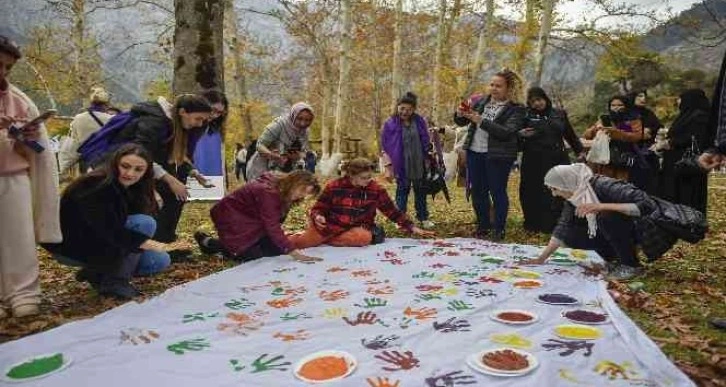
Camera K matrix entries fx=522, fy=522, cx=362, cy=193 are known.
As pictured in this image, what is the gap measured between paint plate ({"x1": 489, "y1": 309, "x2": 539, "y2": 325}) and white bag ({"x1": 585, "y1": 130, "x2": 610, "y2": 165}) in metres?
3.33

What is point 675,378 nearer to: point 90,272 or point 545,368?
point 545,368

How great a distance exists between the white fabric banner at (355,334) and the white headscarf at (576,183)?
41 centimetres

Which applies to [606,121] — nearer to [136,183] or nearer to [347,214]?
[347,214]

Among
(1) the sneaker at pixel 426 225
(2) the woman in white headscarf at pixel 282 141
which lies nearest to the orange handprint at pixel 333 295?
(2) the woman in white headscarf at pixel 282 141

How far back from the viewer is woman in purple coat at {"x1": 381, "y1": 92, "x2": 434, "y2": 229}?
5961 millimetres

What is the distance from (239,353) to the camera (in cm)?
228

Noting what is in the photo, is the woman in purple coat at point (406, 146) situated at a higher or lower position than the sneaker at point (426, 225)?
higher

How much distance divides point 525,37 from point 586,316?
13.2 m

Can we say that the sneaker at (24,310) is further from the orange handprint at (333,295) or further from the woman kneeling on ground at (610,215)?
the woman kneeling on ground at (610,215)

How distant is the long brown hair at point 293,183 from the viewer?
4250 millimetres

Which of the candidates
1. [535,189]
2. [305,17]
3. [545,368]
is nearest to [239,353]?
[545,368]

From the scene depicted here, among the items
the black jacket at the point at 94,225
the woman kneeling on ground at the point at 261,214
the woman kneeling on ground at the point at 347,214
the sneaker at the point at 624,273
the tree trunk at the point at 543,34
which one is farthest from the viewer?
the tree trunk at the point at 543,34

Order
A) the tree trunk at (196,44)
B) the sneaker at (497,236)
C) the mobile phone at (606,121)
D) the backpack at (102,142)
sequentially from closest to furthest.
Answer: the backpack at (102,142)
the sneaker at (497,236)
the mobile phone at (606,121)
the tree trunk at (196,44)

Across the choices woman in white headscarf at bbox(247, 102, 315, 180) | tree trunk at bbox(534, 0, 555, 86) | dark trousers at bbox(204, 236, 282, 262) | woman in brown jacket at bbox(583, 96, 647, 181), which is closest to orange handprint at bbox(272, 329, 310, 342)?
dark trousers at bbox(204, 236, 282, 262)
